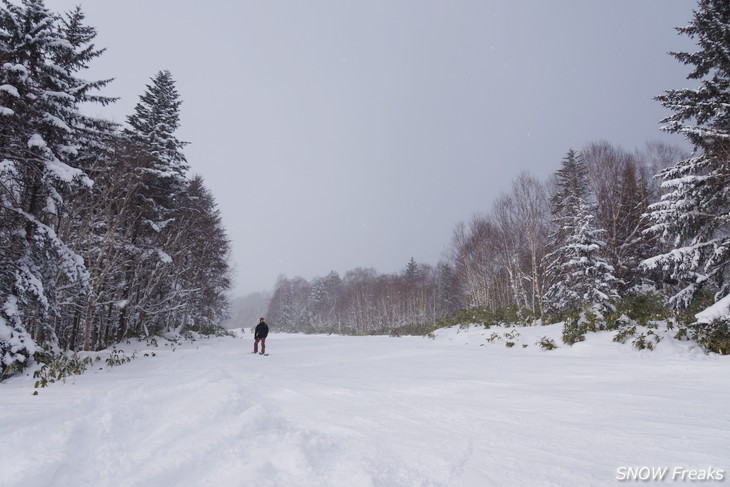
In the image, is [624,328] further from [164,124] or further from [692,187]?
[164,124]

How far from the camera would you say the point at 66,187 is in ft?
29.5

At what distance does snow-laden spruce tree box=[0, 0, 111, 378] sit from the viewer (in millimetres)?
7387

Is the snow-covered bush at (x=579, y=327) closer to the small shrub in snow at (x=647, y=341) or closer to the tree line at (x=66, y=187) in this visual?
the small shrub in snow at (x=647, y=341)

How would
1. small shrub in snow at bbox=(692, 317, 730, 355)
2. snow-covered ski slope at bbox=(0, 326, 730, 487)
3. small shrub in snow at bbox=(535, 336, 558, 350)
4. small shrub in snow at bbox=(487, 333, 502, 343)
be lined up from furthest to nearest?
small shrub in snow at bbox=(487, 333, 502, 343)
small shrub in snow at bbox=(535, 336, 558, 350)
small shrub in snow at bbox=(692, 317, 730, 355)
snow-covered ski slope at bbox=(0, 326, 730, 487)

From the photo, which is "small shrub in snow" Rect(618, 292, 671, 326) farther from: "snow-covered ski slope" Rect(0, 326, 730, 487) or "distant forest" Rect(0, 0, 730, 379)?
"snow-covered ski slope" Rect(0, 326, 730, 487)

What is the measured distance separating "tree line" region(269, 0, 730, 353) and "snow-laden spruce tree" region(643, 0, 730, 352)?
30mm

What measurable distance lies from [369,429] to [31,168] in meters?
10.6

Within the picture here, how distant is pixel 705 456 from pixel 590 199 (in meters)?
25.6

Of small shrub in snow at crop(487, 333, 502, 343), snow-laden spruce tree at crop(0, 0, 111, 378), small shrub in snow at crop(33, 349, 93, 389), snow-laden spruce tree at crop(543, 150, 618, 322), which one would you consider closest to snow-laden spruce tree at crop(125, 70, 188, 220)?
snow-laden spruce tree at crop(0, 0, 111, 378)

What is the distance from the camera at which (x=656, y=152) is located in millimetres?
23000

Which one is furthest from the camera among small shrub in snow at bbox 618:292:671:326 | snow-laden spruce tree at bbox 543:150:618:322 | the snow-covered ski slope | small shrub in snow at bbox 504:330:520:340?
snow-laden spruce tree at bbox 543:150:618:322

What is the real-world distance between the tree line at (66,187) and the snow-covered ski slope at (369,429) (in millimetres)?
2936

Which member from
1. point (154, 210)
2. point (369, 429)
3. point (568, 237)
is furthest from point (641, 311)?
point (154, 210)

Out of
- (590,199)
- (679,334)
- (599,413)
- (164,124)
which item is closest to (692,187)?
(679,334)
